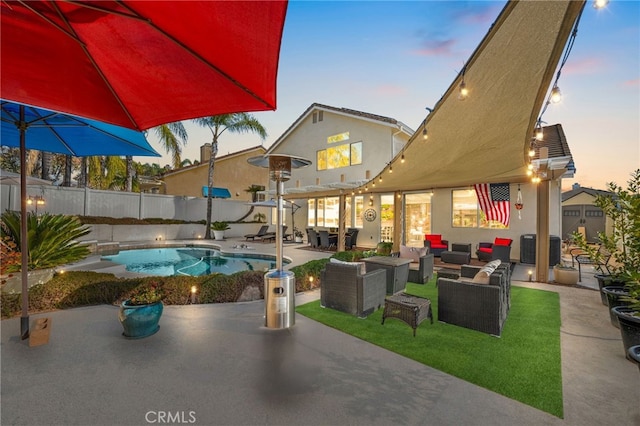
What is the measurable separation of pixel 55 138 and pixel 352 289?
5.12 m

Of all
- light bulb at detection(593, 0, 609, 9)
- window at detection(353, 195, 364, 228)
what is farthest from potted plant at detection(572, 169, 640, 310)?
window at detection(353, 195, 364, 228)

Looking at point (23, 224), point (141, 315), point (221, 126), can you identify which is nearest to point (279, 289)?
point (141, 315)

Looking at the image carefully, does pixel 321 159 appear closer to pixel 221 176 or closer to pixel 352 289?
pixel 221 176

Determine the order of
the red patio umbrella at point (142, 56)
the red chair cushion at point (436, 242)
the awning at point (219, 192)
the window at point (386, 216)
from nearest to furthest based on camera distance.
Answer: the red patio umbrella at point (142, 56) < the red chair cushion at point (436, 242) < the window at point (386, 216) < the awning at point (219, 192)

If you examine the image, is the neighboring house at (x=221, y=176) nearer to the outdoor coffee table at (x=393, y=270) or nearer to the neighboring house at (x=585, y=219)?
the outdoor coffee table at (x=393, y=270)

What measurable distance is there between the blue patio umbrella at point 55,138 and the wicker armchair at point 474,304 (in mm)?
4879

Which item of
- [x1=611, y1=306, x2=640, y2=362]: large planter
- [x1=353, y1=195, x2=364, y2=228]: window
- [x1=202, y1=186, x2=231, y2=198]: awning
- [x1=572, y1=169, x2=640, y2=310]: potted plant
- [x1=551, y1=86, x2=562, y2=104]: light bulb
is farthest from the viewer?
[x1=202, y1=186, x2=231, y2=198]: awning

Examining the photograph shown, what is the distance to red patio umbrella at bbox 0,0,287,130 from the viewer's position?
1571 mm

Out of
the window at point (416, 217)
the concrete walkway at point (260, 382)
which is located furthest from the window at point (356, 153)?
the concrete walkway at point (260, 382)

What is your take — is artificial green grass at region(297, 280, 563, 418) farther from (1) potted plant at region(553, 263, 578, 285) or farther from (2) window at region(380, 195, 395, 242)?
(2) window at region(380, 195, 395, 242)

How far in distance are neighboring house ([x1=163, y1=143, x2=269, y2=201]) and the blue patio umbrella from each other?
17.6 m

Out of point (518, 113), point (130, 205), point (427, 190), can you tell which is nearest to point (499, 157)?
point (518, 113)

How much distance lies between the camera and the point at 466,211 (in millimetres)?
11180

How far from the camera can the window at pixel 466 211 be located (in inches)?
427
